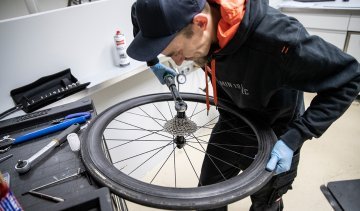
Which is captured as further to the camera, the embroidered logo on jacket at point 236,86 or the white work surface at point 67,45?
the white work surface at point 67,45

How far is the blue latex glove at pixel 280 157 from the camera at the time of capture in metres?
0.71

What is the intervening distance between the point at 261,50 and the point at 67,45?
0.83m

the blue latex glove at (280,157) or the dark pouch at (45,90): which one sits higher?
the dark pouch at (45,90)

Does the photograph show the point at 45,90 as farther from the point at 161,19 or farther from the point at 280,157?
the point at 280,157

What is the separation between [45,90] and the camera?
1104 millimetres

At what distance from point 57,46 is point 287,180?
1.10 metres

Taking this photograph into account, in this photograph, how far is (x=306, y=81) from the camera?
79cm

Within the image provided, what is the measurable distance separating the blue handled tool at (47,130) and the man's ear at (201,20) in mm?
479

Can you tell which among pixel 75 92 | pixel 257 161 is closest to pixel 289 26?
pixel 257 161

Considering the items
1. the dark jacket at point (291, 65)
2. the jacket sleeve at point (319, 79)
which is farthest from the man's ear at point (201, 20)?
the jacket sleeve at point (319, 79)

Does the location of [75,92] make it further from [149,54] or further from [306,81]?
[306,81]

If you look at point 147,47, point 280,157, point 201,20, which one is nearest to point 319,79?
point 280,157

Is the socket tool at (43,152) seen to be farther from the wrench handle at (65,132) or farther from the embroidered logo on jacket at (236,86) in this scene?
the embroidered logo on jacket at (236,86)

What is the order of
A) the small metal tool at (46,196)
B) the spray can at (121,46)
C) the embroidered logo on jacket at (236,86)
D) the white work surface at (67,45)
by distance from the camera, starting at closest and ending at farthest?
the small metal tool at (46,196) → the embroidered logo on jacket at (236,86) → the white work surface at (67,45) → the spray can at (121,46)
